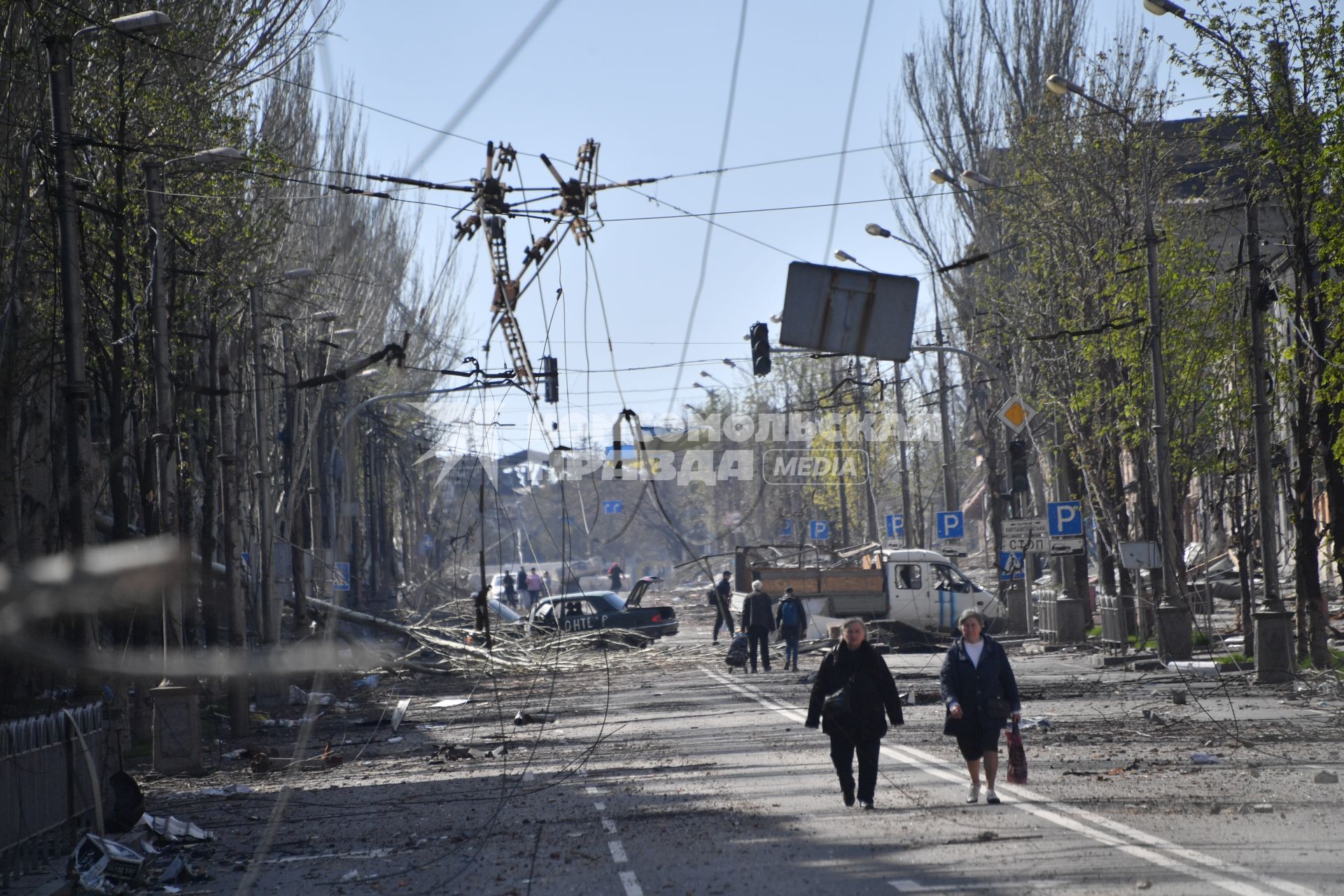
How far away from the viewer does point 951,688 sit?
38.4 ft

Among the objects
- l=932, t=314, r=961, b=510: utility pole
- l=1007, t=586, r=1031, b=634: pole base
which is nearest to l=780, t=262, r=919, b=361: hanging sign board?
l=1007, t=586, r=1031, b=634: pole base

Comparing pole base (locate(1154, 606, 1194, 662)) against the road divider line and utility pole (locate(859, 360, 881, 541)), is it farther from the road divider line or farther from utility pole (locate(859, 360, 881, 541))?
utility pole (locate(859, 360, 881, 541))

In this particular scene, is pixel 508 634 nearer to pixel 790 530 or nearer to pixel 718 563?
pixel 790 530

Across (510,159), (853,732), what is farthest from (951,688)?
(510,159)

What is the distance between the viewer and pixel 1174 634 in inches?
993

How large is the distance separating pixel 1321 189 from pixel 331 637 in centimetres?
2073

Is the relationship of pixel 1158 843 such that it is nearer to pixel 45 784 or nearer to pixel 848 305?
pixel 45 784

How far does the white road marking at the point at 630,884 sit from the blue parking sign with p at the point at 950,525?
34.7 meters

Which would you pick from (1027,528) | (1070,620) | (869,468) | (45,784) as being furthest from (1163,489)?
(869,468)

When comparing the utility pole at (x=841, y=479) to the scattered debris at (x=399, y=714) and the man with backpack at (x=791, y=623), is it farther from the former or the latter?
the scattered debris at (x=399, y=714)

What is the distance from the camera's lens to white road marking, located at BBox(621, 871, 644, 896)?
838cm

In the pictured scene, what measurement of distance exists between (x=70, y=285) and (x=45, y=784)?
684 centimetres

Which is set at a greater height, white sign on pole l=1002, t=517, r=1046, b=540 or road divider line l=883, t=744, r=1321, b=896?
white sign on pole l=1002, t=517, r=1046, b=540

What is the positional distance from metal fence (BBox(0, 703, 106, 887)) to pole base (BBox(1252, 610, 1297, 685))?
1558 centimetres
